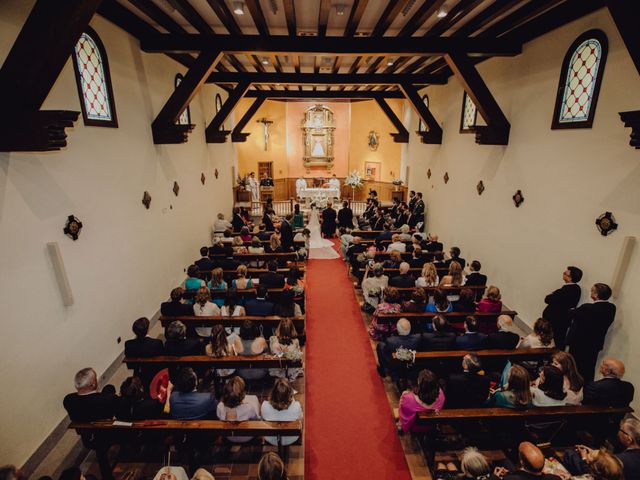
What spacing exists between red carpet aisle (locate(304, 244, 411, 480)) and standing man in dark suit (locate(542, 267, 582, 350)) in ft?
8.08

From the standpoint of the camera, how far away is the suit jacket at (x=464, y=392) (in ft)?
11.3

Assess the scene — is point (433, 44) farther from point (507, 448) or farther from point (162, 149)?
point (507, 448)

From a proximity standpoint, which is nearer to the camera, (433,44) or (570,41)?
(570,41)

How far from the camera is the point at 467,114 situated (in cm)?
888

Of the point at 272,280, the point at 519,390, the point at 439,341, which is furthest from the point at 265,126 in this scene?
the point at 519,390

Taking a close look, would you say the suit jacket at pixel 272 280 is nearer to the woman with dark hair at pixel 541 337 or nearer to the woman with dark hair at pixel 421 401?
the woman with dark hair at pixel 421 401

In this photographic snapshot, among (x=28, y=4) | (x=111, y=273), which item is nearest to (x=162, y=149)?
(x=111, y=273)

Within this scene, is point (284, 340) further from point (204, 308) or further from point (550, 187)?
point (550, 187)

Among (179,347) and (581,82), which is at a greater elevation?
(581,82)

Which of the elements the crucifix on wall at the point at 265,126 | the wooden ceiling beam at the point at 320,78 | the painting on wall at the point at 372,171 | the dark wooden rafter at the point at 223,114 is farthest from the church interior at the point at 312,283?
the painting on wall at the point at 372,171

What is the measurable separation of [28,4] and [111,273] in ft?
10.5

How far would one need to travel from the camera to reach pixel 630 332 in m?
4.06

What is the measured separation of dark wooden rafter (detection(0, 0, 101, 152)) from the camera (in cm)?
284

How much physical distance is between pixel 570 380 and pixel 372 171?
49.0ft
